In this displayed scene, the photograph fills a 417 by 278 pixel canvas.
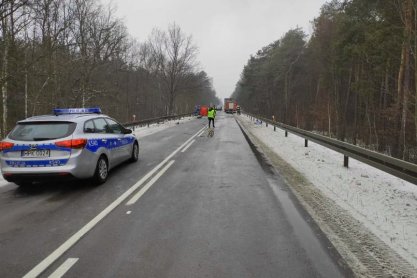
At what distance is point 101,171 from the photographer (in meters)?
8.10

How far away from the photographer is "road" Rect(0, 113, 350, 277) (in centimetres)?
392

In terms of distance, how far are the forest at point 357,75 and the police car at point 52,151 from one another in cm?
1054

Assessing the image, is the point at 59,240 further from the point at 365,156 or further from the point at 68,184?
the point at 365,156

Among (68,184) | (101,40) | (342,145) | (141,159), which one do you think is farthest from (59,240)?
(101,40)

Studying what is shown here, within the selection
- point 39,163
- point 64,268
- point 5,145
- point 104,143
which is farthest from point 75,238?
point 104,143

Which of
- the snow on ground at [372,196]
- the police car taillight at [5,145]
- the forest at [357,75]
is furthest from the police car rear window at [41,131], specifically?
the forest at [357,75]

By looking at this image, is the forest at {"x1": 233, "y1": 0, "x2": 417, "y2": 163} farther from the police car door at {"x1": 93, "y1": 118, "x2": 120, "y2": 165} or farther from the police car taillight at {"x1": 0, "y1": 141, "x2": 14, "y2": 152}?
the police car taillight at {"x1": 0, "y1": 141, "x2": 14, "y2": 152}

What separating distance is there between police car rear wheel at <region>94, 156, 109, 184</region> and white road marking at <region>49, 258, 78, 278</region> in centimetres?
389

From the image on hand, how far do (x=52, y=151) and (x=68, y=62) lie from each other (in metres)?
15.7

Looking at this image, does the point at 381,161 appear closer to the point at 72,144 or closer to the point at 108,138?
the point at 108,138

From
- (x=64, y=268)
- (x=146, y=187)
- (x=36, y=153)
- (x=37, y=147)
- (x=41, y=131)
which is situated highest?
(x=41, y=131)

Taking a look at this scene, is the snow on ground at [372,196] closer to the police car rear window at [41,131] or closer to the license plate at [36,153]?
the police car rear window at [41,131]

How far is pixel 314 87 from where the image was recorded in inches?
2351

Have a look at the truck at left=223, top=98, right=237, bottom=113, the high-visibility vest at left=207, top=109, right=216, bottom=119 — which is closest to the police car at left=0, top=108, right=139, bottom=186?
the high-visibility vest at left=207, top=109, right=216, bottom=119
